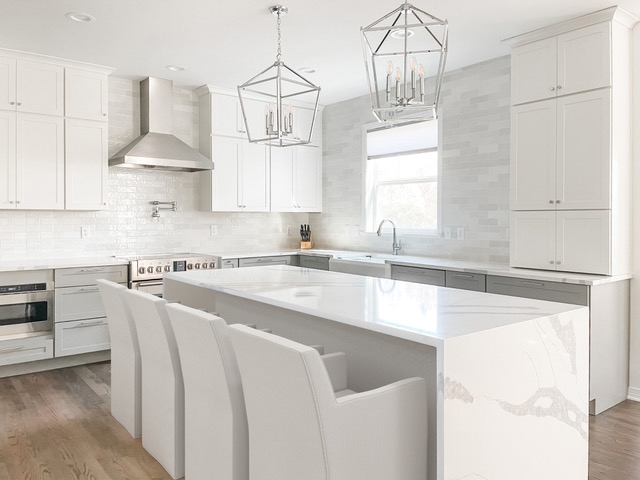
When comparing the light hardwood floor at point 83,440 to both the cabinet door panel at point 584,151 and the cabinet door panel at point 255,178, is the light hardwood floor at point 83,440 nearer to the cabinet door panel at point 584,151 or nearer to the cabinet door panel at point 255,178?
the cabinet door panel at point 584,151

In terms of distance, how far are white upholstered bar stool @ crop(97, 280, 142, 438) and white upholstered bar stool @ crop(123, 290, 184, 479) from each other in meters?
0.15

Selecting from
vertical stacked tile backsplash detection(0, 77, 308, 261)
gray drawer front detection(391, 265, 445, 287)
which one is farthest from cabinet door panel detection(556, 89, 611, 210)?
vertical stacked tile backsplash detection(0, 77, 308, 261)

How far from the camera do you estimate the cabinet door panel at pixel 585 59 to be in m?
3.66

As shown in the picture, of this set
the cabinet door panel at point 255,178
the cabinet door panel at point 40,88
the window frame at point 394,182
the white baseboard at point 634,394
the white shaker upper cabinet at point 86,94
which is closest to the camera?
the white baseboard at point 634,394

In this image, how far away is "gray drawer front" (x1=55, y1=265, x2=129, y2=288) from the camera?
4.56 meters

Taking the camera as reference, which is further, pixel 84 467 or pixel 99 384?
pixel 99 384

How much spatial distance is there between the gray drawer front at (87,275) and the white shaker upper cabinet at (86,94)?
59.0 inches

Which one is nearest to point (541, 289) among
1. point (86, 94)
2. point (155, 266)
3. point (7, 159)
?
point (155, 266)

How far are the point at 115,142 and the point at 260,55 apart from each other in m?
1.90

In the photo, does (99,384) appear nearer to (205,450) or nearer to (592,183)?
(205,450)

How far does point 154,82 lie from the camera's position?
547cm

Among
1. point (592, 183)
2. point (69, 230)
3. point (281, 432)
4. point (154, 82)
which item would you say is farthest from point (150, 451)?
point (154, 82)

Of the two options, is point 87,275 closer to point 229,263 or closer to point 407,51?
point 229,263

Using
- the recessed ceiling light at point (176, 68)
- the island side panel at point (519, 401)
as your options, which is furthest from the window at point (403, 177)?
the island side panel at point (519, 401)
